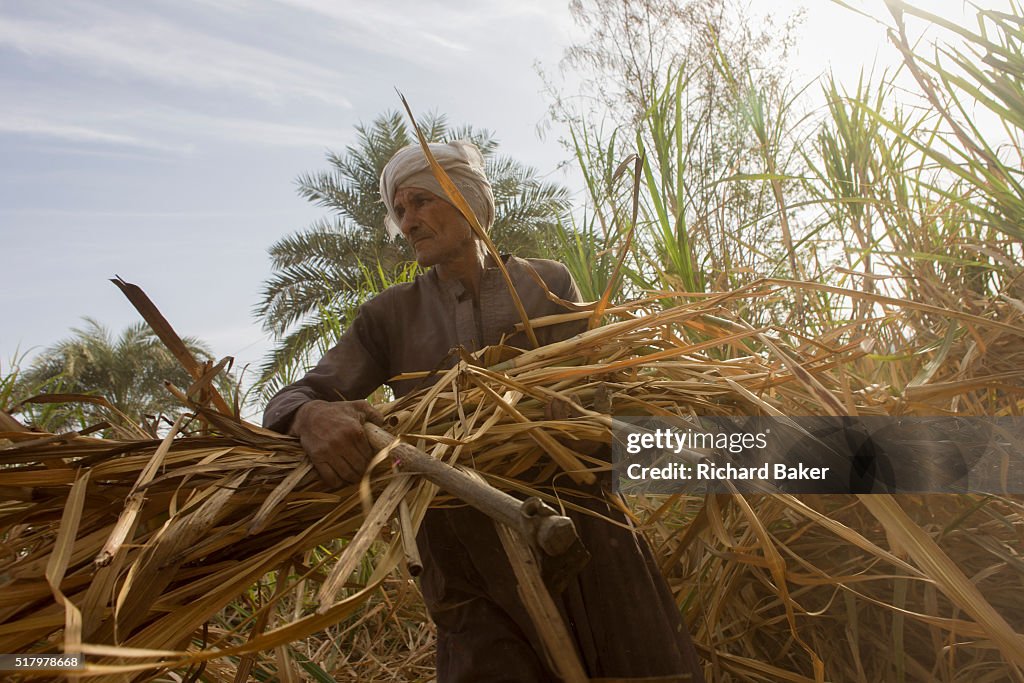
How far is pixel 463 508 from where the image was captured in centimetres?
154

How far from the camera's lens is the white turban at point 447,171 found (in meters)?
1.89

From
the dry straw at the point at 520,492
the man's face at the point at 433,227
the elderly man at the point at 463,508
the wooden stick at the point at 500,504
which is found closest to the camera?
the wooden stick at the point at 500,504

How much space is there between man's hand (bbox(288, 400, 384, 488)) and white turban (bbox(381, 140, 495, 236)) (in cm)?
89

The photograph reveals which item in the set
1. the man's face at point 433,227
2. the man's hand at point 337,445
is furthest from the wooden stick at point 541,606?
the man's face at point 433,227

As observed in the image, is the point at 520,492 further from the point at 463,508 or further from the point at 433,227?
the point at 433,227

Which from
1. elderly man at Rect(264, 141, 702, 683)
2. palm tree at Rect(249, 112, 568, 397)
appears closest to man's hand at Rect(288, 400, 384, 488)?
elderly man at Rect(264, 141, 702, 683)

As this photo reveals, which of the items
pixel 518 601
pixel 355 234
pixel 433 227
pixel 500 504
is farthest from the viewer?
pixel 355 234

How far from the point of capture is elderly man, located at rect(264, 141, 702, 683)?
1.39m

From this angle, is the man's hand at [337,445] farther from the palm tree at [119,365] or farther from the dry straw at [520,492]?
the palm tree at [119,365]

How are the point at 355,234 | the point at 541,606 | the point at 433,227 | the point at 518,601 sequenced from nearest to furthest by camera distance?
the point at 541,606
the point at 518,601
the point at 433,227
the point at 355,234

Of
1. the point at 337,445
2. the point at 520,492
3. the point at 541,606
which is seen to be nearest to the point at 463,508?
the point at 520,492

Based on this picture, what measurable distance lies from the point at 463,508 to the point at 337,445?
21.2 inches

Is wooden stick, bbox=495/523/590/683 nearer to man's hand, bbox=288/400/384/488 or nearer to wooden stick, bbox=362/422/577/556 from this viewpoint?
wooden stick, bbox=362/422/577/556

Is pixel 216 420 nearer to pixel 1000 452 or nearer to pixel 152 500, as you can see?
pixel 152 500
